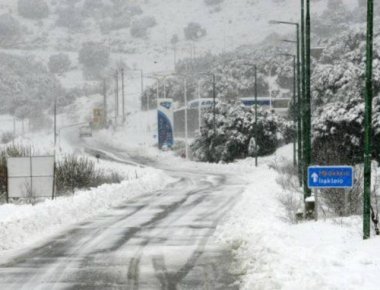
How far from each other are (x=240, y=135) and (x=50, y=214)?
50094 millimetres

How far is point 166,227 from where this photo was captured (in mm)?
19922

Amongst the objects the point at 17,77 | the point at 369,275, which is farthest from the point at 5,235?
the point at 17,77

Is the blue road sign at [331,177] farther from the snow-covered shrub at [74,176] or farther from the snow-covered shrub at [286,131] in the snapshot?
the snow-covered shrub at [286,131]

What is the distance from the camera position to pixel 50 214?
20.6m

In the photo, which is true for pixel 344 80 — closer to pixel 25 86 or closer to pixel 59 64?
pixel 25 86

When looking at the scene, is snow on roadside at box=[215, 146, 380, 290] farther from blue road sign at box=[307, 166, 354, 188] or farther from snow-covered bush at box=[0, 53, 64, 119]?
snow-covered bush at box=[0, 53, 64, 119]

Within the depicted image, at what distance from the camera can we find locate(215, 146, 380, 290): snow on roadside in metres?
10.1

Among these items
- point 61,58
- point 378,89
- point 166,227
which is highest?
point 61,58

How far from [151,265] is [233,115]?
58077mm

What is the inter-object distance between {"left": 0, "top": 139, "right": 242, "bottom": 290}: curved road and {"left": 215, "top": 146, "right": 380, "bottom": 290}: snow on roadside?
19.2 inches

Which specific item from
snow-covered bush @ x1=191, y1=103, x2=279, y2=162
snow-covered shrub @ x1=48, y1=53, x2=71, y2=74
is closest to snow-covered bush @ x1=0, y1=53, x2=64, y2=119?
snow-covered shrub @ x1=48, y1=53, x2=71, y2=74

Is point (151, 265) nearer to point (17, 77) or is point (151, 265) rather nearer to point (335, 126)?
point (335, 126)

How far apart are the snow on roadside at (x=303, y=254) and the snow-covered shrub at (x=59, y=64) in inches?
7113

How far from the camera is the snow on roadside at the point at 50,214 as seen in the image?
17.2m
